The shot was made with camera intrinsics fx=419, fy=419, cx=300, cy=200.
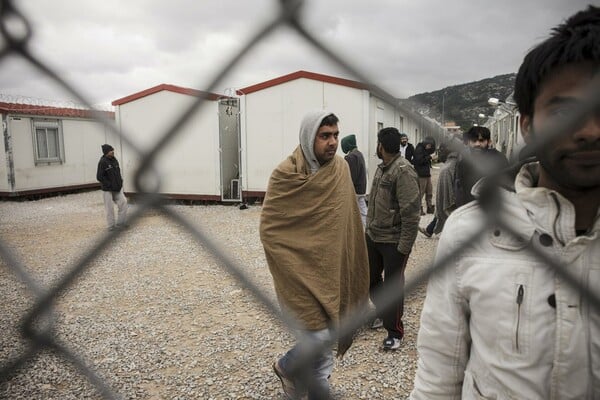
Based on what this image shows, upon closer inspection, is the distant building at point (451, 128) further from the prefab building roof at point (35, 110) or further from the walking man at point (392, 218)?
the prefab building roof at point (35, 110)

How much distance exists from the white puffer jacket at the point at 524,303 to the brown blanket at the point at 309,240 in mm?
1095

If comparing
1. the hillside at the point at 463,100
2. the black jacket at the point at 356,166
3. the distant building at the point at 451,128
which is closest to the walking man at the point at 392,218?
the black jacket at the point at 356,166

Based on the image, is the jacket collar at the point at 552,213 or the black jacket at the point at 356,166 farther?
the black jacket at the point at 356,166

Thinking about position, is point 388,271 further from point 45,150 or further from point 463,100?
point 45,150

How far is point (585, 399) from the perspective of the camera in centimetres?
88

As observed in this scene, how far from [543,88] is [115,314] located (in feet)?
14.2

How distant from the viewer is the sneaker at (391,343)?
3.27 m

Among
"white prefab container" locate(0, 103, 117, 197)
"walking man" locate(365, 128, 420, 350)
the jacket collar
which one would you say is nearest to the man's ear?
→ the jacket collar

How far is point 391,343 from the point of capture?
327 centimetres

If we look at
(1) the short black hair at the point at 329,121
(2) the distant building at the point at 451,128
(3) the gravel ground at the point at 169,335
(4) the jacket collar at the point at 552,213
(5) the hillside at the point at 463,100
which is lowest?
(3) the gravel ground at the point at 169,335

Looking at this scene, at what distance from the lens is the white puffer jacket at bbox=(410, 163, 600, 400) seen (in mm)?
875

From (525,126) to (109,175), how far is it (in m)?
7.74

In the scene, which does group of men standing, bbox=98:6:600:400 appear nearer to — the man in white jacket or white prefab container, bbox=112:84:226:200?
the man in white jacket

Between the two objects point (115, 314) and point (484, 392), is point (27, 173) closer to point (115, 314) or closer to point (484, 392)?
point (115, 314)
